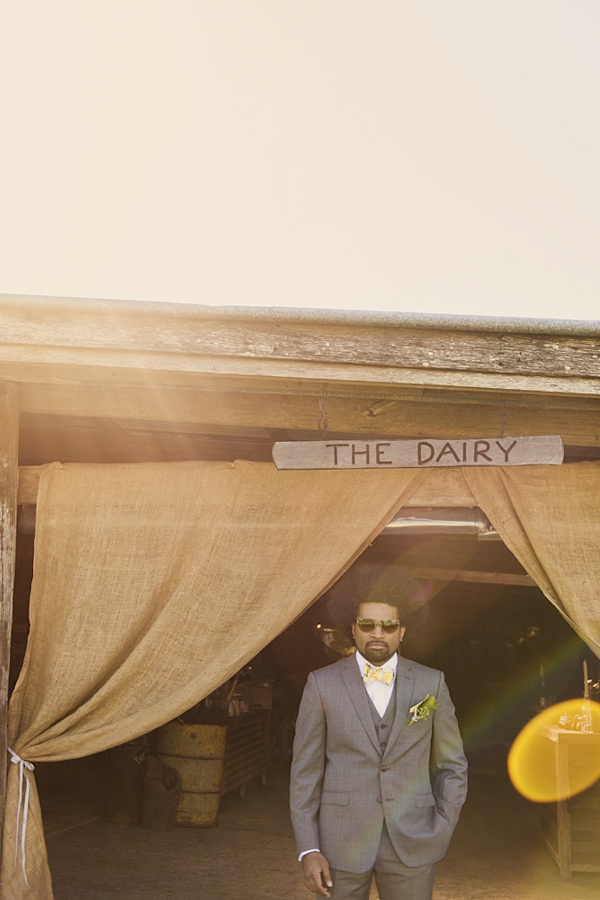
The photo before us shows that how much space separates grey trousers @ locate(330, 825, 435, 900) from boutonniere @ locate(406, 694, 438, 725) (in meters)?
0.48

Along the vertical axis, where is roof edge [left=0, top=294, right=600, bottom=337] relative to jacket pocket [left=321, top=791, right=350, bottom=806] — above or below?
above

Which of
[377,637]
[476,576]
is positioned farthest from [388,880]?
[476,576]

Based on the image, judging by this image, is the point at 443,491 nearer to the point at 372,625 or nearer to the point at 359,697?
the point at 372,625

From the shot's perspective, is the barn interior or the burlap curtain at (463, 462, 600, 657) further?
the burlap curtain at (463, 462, 600, 657)

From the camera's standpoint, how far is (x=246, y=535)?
4348 millimetres

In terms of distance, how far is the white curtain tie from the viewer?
3.96m

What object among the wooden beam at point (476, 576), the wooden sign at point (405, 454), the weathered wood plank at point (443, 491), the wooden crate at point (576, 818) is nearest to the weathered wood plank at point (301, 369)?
the wooden sign at point (405, 454)

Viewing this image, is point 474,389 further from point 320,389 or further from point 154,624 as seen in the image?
point 154,624

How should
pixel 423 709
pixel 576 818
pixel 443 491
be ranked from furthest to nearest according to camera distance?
1. pixel 576 818
2. pixel 443 491
3. pixel 423 709

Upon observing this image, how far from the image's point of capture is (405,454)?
3766 mm

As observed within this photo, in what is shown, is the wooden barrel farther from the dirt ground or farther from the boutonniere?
the boutonniere

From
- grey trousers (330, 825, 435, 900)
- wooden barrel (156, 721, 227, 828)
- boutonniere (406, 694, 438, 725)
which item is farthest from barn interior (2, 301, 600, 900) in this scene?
grey trousers (330, 825, 435, 900)

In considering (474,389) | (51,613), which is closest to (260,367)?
(474,389)

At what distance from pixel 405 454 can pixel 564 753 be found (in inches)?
150
